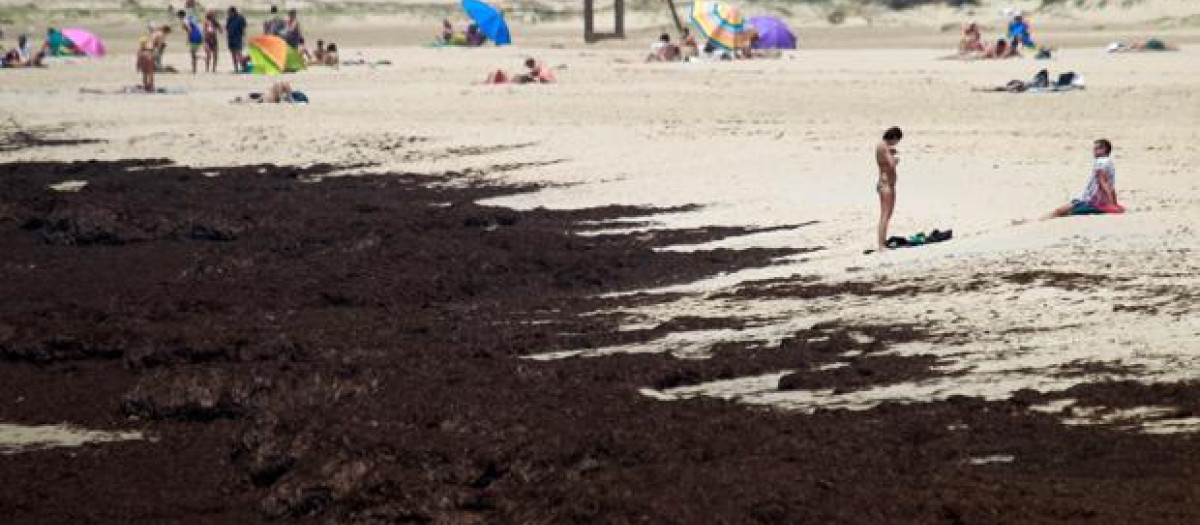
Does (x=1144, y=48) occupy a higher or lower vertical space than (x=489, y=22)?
lower

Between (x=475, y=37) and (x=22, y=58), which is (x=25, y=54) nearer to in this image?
(x=22, y=58)

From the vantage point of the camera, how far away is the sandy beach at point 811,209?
952 centimetres

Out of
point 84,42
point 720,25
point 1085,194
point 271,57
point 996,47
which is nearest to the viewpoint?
point 1085,194

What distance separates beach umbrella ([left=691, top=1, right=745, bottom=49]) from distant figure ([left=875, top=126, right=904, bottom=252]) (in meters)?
25.1

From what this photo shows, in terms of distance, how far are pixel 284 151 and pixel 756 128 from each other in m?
5.70

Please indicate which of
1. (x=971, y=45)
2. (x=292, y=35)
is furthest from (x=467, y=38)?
(x=971, y=45)

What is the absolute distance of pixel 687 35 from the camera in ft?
136

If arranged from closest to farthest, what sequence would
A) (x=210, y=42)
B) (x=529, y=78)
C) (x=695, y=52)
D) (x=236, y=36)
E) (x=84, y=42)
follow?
(x=529, y=78) < (x=210, y=42) < (x=236, y=36) < (x=695, y=52) < (x=84, y=42)

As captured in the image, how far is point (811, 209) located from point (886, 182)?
2.80m

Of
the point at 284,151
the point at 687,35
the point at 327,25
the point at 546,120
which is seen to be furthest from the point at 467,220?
the point at 327,25

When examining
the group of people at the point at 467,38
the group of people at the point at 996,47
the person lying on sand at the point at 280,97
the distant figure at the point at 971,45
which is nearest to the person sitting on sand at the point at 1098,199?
the person lying on sand at the point at 280,97

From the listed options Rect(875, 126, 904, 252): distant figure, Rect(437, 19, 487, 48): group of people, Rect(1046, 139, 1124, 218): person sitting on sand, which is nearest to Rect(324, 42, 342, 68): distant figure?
Rect(437, 19, 487, 48): group of people

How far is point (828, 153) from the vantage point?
71.3 feet

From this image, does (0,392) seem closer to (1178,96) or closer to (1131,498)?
(1131,498)
